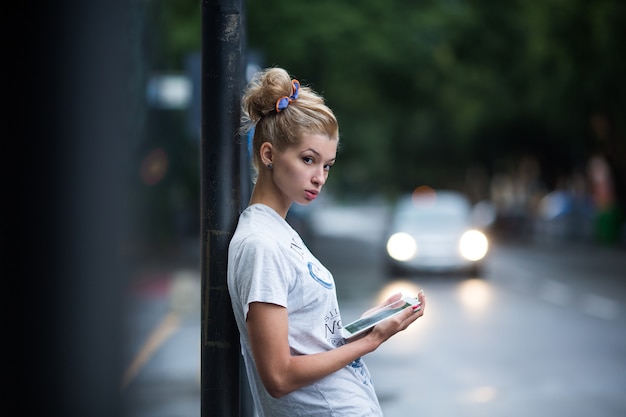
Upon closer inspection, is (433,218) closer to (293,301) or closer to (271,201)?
(271,201)

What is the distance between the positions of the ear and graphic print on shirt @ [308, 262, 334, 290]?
0.94 feet

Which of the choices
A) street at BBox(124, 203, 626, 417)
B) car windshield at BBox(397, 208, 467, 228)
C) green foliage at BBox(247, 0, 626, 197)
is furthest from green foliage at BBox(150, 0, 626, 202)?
street at BBox(124, 203, 626, 417)

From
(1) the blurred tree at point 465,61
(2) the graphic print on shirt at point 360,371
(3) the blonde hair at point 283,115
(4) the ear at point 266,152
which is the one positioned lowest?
(2) the graphic print on shirt at point 360,371

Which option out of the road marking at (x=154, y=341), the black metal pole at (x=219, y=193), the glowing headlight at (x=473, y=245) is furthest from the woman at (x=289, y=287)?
the glowing headlight at (x=473, y=245)

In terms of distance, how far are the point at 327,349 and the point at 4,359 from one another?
8.11 feet

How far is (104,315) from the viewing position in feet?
17.6

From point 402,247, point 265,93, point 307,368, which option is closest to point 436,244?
point 402,247

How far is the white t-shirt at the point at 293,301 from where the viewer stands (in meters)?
2.47

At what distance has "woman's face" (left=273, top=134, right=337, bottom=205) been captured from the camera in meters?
2.61

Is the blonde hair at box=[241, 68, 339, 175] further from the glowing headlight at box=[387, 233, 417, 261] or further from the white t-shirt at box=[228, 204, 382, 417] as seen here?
the glowing headlight at box=[387, 233, 417, 261]

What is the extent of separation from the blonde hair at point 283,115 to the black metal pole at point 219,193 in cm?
20

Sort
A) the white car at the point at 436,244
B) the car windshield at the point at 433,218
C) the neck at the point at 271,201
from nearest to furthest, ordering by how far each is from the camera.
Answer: the neck at the point at 271,201 < the white car at the point at 436,244 < the car windshield at the point at 433,218

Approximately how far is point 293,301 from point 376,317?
246 mm

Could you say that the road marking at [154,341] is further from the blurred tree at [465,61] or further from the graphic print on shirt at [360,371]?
the graphic print on shirt at [360,371]
